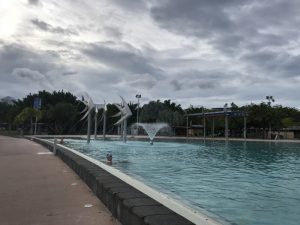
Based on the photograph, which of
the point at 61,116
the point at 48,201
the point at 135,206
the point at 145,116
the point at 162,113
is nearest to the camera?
the point at 135,206

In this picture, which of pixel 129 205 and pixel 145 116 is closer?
pixel 129 205

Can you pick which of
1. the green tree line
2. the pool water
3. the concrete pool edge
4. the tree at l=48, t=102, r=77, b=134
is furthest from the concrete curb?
the tree at l=48, t=102, r=77, b=134

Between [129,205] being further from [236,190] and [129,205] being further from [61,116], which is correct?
[61,116]

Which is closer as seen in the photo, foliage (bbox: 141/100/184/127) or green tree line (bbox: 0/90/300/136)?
green tree line (bbox: 0/90/300/136)

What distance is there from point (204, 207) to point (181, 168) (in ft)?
27.7

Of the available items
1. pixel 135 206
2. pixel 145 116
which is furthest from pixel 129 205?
pixel 145 116

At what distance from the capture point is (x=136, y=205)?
6332 millimetres

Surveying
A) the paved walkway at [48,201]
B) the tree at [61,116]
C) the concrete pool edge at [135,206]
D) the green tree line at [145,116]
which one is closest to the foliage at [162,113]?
the green tree line at [145,116]

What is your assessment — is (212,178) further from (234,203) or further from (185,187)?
(234,203)

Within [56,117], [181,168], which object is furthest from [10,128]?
[181,168]

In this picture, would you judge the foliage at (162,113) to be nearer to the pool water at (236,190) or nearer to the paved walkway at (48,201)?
the pool water at (236,190)

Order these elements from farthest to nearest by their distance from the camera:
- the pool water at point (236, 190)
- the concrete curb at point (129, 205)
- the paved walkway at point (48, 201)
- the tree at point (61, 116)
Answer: the tree at point (61, 116) → the pool water at point (236, 190) → the paved walkway at point (48, 201) → the concrete curb at point (129, 205)

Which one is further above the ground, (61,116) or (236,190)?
(61,116)

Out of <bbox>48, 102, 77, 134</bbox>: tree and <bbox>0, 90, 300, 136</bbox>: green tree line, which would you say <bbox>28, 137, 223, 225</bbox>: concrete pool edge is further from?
<bbox>48, 102, 77, 134</bbox>: tree
